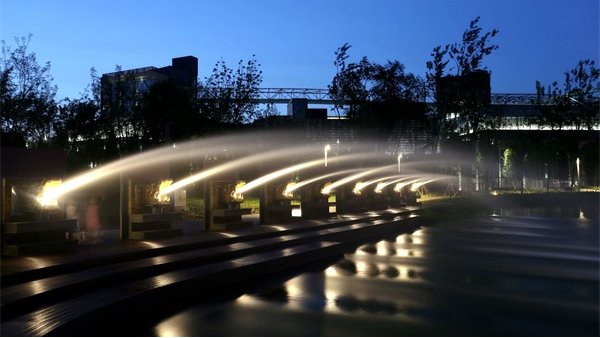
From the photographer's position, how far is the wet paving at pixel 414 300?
7.51m

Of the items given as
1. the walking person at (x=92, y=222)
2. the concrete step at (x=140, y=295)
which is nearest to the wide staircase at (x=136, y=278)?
the concrete step at (x=140, y=295)

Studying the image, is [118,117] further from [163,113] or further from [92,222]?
[92,222]

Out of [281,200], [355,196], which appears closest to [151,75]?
[355,196]

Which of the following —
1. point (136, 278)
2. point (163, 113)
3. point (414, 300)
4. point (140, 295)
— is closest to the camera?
point (140, 295)

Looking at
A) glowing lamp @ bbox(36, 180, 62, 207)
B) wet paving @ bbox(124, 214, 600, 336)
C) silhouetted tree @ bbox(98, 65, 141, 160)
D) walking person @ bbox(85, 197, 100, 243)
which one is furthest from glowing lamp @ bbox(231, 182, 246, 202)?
silhouetted tree @ bbox(98, 65, 141, 160)

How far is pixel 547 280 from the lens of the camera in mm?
11219

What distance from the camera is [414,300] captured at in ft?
30.5

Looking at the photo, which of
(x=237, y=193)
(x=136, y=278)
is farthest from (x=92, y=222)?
(x=136, y=278)

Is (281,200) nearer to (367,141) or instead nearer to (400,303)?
(400,303)

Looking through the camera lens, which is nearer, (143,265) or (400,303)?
(400,303)

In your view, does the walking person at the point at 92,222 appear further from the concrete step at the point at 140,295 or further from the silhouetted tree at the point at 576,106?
the silhouetted tree at the point at 576,106

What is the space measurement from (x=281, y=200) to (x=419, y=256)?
6757 millimetres

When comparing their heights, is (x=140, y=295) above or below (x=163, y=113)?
below

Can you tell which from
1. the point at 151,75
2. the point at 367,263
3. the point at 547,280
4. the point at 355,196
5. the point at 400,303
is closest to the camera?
the point at 400,303
